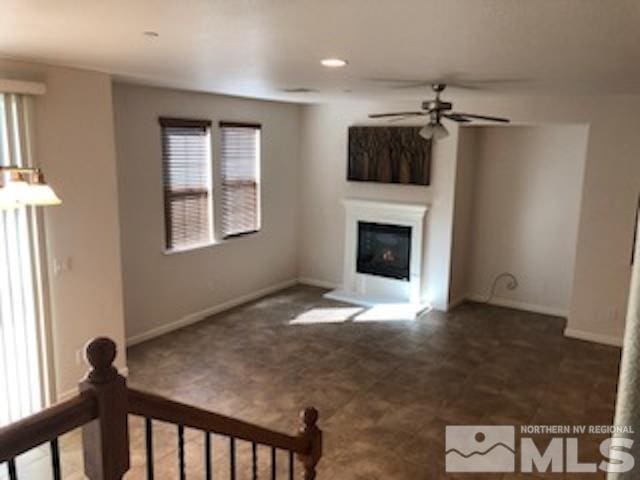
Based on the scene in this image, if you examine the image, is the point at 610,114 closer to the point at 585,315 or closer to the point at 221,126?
the point at 585,315

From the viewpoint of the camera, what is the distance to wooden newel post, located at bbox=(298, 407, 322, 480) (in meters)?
2.25

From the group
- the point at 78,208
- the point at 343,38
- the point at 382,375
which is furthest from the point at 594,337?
the point at 78,208

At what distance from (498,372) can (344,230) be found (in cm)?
326

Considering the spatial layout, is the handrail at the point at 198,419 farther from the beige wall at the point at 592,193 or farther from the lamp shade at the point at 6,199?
the beige wall at the point at 592,193

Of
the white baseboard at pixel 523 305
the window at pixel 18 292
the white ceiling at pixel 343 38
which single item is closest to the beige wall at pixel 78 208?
the window at pixel 18 292

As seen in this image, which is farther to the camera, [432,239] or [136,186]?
[432,239]

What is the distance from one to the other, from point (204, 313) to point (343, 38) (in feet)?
15.4

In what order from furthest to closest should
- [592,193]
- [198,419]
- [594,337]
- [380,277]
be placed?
[380,277], [594,337], [592,193], [198,419]

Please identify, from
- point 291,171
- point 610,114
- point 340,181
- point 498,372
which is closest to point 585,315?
point 498,372

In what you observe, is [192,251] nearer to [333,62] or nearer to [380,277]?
[380,277]

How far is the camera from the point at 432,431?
13.4 ft

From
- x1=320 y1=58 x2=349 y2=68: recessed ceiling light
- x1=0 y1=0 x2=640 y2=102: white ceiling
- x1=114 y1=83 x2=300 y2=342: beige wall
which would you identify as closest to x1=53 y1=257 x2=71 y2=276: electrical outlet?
x1=114 y1=83 x2=300 y2=342: beige wall

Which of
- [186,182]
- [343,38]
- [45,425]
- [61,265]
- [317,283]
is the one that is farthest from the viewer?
[317,283]

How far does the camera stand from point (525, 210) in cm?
690
